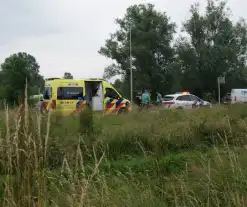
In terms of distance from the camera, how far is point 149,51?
4572 cm

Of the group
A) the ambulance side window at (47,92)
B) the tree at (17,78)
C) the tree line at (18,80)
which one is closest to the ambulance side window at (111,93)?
the tree line at (18,80)

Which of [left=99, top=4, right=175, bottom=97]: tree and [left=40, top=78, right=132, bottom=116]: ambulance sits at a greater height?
[left=99, top=4, right=175, bottom=97]: tree

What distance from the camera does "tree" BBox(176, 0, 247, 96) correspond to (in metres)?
44.6

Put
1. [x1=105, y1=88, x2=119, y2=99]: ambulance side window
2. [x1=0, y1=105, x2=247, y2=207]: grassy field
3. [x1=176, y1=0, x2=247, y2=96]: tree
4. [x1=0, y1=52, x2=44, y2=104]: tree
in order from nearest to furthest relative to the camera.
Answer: [x1=0, y1=105, x2=247, y2=207]: grassy field → [x1=0, y1=52, x2=44, y2=104]: tree → [x1=105, y1=88, x2=119, y2=99]: ambulance side window → [x1=176, y1=0, x2=247, y2=96]: tree

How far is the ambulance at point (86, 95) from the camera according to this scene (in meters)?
19.4

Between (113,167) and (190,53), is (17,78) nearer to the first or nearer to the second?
(113,167)

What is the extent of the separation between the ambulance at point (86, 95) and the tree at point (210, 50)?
2614 cm

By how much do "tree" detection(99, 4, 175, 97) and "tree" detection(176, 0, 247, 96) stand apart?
1828 mm

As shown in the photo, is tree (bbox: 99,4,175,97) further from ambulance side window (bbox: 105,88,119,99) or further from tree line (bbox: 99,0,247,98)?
ambulance side window (bbox: 105,88,119,99)

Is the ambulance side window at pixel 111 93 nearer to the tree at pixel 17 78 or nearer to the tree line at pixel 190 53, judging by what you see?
the tree at pixel 17 78

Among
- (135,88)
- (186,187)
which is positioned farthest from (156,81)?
(186,187)

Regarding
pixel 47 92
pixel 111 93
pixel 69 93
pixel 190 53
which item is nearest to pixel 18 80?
pixel 69 93

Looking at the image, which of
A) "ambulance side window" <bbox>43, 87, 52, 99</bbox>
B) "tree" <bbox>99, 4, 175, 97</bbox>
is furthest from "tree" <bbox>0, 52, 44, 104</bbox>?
"tree" <bbox>99, 4, 175, 97</bbox>

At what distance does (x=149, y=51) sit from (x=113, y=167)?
132ft
